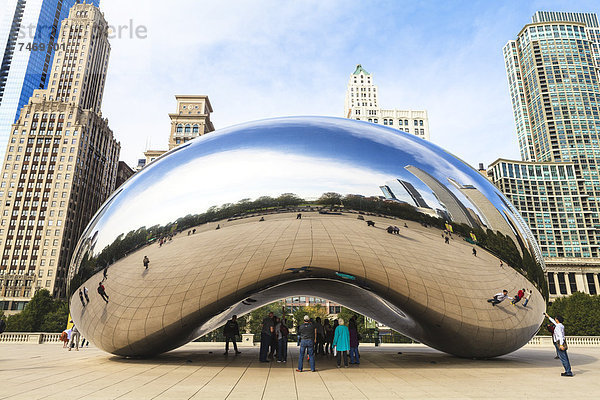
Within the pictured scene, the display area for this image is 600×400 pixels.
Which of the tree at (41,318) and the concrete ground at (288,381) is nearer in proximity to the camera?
the concrete ground at (288,381)

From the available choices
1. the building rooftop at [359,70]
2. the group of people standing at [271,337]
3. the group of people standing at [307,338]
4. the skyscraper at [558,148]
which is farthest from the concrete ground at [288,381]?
the building rooftop at [359,70]

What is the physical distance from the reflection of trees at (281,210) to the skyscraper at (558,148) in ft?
377

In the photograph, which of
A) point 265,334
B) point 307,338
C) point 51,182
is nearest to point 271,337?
point 265,334

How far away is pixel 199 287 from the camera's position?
789 centimetres

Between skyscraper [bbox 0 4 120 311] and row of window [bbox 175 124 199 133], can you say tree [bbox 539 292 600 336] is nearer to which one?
row of window [bbox 175 124 199 133]

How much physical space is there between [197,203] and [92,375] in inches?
168

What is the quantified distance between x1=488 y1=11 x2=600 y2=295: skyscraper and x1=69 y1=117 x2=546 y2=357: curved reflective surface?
376 feet

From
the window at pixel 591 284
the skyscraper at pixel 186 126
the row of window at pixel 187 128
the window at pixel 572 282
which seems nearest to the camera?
the window at pixel 591 284

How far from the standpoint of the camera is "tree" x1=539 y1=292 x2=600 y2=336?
5644 centimetres

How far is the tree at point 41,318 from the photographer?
2391 inches

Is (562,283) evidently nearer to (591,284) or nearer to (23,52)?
(591,284)

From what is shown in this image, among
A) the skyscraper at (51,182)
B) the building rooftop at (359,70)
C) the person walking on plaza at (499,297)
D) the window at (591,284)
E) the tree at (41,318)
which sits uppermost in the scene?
the building rooftop at (359,70)

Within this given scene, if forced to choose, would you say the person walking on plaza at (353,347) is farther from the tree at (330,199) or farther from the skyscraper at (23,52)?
the skyscraper at (23,52)

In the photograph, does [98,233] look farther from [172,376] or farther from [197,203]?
[172,376]
